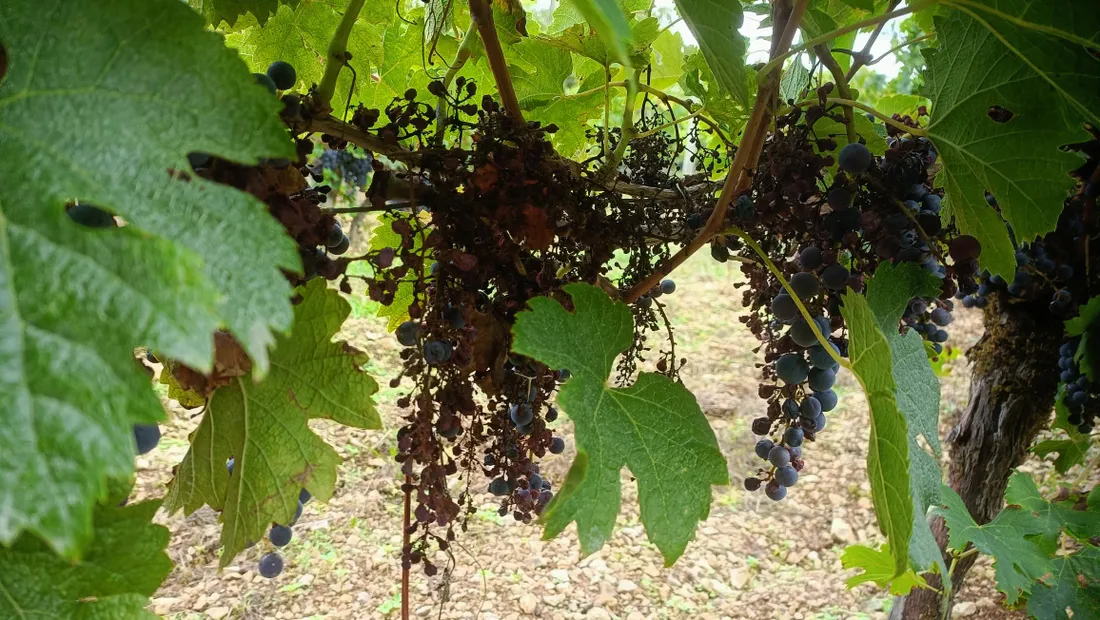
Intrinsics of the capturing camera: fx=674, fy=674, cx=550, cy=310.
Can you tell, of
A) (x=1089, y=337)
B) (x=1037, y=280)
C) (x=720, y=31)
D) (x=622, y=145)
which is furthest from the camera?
(x=1037, y=280)

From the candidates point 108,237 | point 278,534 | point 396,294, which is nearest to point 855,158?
point 396,294

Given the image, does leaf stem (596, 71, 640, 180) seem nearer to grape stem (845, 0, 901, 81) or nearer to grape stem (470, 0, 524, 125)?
grape stem (470, 0, 524, 125)

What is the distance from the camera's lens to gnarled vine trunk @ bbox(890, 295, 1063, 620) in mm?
1630

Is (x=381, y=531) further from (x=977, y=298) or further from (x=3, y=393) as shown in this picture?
(x=3, y=393)

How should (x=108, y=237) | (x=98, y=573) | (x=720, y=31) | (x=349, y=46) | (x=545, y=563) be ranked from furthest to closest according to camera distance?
(x=545, y=563) < (x=349, y=46) < (x=720, y=31) < (x=98, y=573) < (x=108, y=237)

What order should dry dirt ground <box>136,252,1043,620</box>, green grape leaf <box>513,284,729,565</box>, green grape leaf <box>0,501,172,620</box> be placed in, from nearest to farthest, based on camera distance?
green grape leaf <box>0,501,172,620</box> → green grape leaf <box>513,284,729,565</box> → dry dirt ground <box>136,252,1043,620</box>

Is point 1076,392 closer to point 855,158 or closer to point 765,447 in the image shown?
point 765,447

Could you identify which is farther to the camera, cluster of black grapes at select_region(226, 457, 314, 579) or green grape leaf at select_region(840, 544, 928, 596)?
green grape leaf at select_region(840, 544, 928, 596)

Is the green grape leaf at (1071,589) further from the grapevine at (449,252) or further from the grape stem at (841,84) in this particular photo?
the grape stem at (841,84)

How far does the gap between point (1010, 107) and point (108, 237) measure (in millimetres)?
949

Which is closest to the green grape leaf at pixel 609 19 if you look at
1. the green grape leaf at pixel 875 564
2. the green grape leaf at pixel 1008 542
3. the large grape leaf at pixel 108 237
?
the large grape leaf at pixel 108 237

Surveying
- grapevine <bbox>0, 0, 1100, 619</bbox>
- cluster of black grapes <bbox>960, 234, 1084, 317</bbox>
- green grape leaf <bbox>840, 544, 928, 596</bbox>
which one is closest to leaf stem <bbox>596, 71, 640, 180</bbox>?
grapevine <bbox>0, 0, 1100, 619</bbox>

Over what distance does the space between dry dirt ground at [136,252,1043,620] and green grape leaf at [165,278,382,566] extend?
4.55 feet

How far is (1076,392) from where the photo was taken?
1.42 metres
